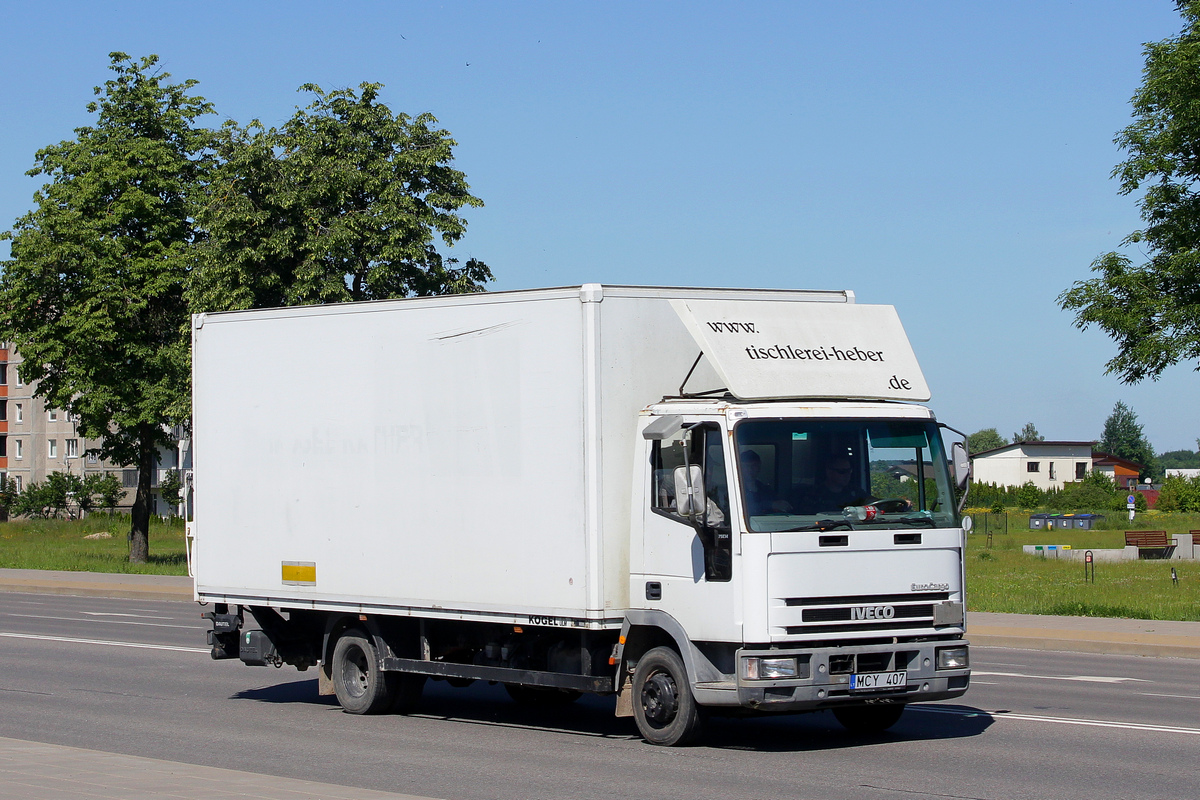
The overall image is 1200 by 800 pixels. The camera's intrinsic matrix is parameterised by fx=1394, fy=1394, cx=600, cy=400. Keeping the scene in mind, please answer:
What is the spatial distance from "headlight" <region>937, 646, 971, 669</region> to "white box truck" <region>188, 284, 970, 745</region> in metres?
0.01

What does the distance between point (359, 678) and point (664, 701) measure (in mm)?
3592

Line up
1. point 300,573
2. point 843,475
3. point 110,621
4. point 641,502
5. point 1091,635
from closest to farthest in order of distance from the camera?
point 843,475
point 641,502
point 300,573
point 1091,635
point 110,621

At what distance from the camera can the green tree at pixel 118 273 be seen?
40969 millimetres

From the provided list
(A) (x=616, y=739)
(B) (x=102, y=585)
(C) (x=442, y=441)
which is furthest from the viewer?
(B) (x=102, y=585)

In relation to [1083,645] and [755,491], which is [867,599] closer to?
[755,491]

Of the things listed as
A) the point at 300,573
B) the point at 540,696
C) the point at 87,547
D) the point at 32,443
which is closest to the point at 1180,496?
the point at 87,547

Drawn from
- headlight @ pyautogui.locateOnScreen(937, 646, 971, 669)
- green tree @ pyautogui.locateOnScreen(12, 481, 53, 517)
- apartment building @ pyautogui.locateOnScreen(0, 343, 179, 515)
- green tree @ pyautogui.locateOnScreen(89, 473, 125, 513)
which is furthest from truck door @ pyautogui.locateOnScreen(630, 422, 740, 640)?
apartment building @ pyautogui.locateOnScreen(0, 343, 179, 515)

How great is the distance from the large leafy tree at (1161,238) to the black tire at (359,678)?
88.3 feet

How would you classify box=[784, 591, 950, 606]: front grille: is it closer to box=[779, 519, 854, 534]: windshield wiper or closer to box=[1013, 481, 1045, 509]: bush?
box=[779, 519, 854, 534]: windshield wiper

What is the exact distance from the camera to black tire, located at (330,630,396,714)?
479 inches

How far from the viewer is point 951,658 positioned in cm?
1005

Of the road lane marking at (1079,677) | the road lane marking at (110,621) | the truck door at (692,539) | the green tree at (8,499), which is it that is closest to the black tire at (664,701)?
the truck door at (692,539)

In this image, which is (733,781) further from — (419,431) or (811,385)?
(419,431)

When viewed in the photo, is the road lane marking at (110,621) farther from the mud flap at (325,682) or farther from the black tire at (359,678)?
the black tire at (359,678)
